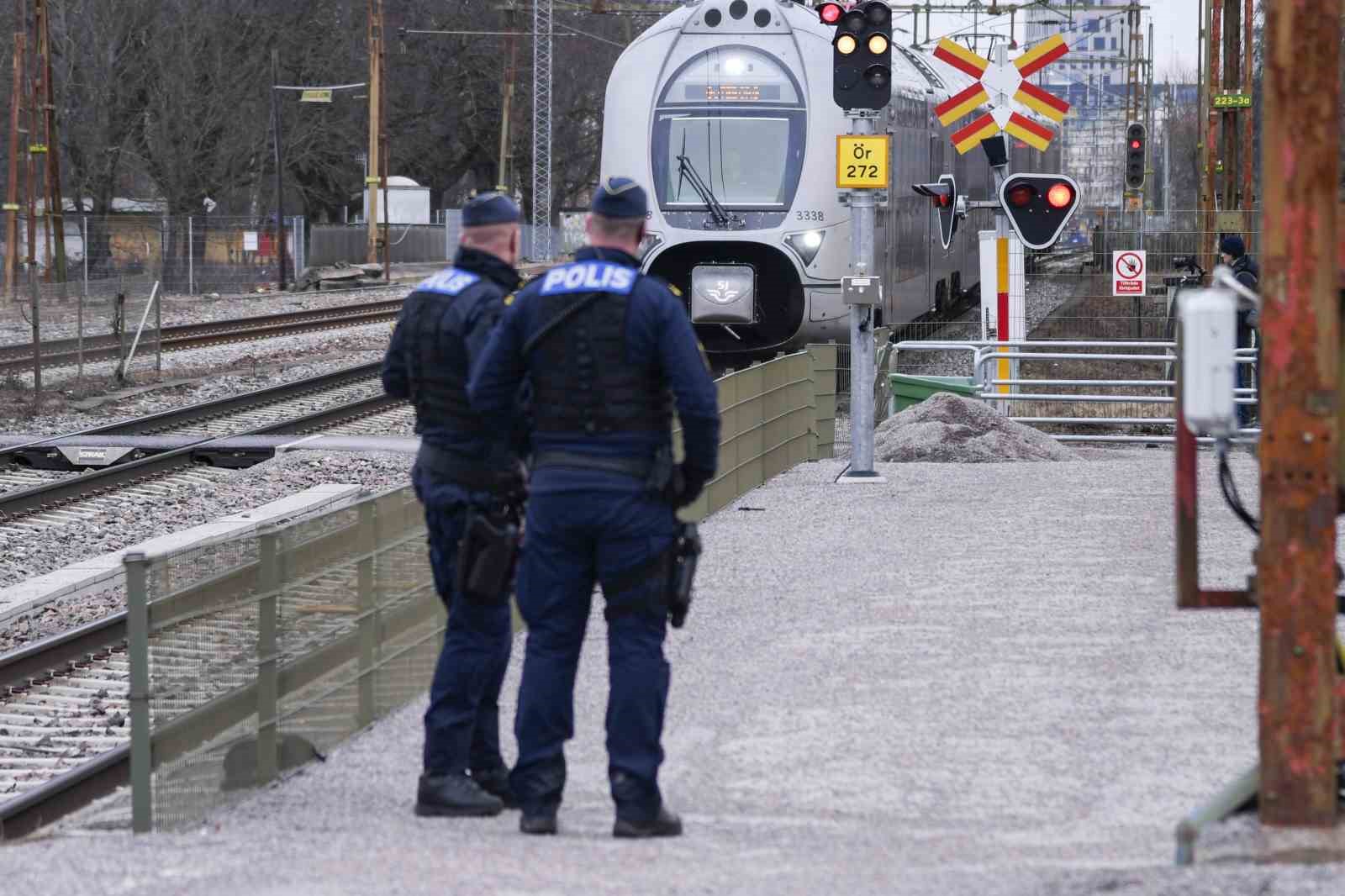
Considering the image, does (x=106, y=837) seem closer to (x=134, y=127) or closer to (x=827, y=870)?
(x=827, y=870)

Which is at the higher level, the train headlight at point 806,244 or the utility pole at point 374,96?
the utility pole at point 374,96

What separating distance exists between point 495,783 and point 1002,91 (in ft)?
39.7

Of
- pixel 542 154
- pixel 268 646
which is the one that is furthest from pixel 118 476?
pixel 542 154

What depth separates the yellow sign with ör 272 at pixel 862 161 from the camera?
14.8 m

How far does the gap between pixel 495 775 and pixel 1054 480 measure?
30.4 ft

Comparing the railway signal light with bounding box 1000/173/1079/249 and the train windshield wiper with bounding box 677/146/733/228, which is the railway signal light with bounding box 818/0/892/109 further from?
the train windshield wiper with bounding box 677/146/733/228

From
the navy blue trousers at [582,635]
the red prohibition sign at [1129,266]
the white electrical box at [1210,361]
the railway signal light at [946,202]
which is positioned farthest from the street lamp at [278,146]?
the white electrical box at [1210,361]

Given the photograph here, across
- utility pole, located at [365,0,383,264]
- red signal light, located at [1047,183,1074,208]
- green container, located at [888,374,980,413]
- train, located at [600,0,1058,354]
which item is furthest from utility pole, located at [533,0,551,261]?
red signal light, located at [1047,183,1074,208]

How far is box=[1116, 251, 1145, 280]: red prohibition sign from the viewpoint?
22141mm

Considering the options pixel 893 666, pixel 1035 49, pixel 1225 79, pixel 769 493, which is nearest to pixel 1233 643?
pixel 893 666

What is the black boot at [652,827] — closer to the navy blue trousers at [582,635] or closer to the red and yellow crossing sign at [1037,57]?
the navy blue trousers at [582,635]

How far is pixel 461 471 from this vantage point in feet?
21.8

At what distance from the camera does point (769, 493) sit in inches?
579

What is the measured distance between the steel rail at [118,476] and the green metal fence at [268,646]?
5.91 m
